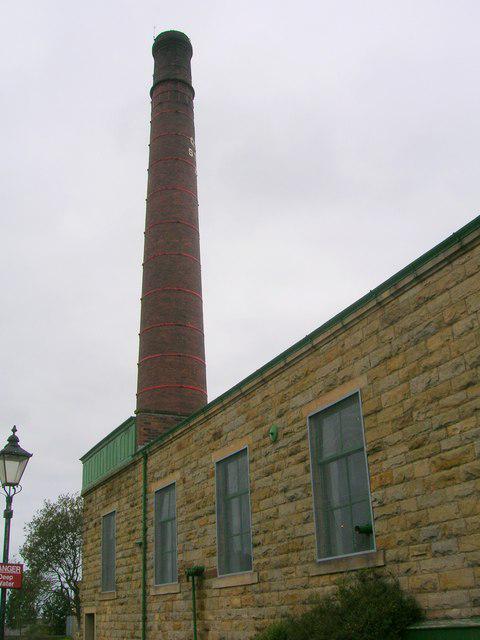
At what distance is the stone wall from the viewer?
7480 millimetres

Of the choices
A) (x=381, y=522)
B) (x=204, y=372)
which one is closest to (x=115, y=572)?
(x=204, y=372)

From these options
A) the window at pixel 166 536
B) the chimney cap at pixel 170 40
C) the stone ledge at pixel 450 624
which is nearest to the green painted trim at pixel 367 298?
the window at pixel 166 536

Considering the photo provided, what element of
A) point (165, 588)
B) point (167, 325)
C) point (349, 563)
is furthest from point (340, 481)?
point (167, 325)

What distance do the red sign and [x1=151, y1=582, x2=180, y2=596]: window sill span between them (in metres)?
3.66

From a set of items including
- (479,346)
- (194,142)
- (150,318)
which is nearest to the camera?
(479,346)

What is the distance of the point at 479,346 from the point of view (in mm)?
7426

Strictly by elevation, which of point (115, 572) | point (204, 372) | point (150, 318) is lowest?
point (115, 572)

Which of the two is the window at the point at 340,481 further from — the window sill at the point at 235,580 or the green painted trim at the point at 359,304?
the window sill at the point at 235,580

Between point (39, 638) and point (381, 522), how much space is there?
53176mm

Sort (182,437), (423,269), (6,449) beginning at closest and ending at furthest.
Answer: (423,269), (6,449), (182,437)

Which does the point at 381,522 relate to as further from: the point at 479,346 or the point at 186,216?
the point at 186,216

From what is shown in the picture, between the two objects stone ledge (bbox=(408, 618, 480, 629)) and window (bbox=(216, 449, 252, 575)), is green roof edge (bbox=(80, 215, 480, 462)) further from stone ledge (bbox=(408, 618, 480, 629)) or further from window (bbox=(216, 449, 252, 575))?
stone ledge (bbox=(408, 618, 480, 629))

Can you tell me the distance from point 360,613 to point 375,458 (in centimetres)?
176

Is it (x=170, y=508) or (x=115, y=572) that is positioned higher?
(x=170, y=508)
